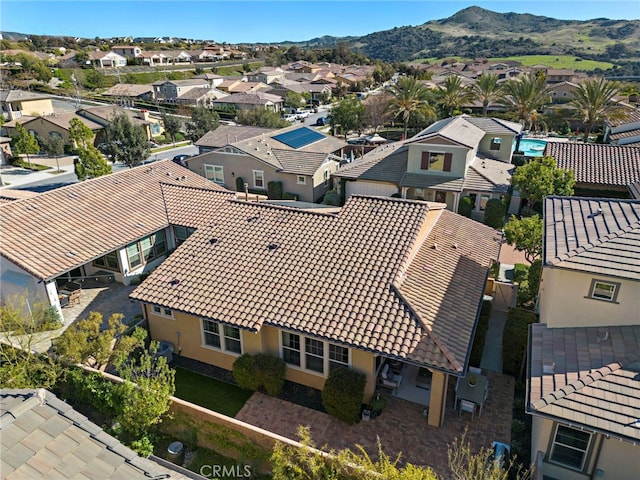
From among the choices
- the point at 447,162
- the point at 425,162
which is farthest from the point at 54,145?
the point at 447,162

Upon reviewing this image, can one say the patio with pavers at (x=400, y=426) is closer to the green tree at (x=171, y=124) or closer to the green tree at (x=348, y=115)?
the green tree at (x=348, y=115)

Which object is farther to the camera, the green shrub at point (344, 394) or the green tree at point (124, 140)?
the green tree at point (124, 140)

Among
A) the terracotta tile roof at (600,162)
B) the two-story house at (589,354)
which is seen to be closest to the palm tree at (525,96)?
the terracotta tile roof at (600,162)

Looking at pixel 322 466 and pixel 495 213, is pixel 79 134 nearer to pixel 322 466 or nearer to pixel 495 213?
pixel 495 213

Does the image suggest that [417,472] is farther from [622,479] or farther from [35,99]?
[35,99]

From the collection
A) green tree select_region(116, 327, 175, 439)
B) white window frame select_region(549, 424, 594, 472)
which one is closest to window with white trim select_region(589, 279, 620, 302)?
white window frame select_region(549, 424, 594, 472)
